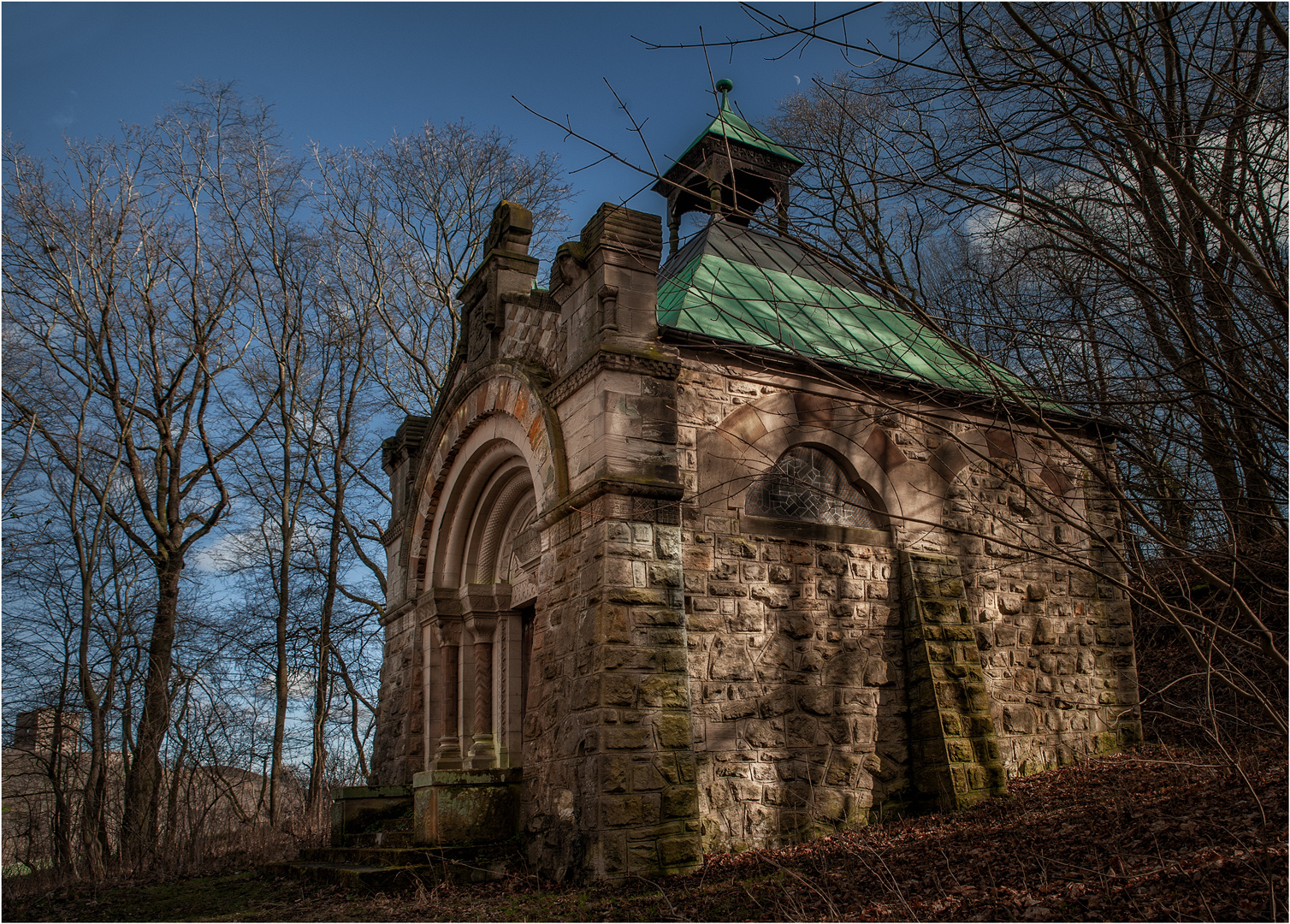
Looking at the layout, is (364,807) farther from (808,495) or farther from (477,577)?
(808,495)

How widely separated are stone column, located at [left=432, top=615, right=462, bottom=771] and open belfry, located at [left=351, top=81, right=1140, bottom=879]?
29mm

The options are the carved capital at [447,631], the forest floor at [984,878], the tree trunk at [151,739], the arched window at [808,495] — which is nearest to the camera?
the forest floor at [984,878]

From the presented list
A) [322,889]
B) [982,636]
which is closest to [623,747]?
[322,889]

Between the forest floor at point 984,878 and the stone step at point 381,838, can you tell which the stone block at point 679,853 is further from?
the stone step at point 381,838

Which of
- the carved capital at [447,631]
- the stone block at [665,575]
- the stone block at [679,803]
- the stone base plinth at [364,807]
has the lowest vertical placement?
the stone base plinth at [364,807]

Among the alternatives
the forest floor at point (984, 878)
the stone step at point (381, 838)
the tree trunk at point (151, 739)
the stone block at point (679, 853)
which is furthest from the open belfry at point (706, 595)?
the tree trunk at point (151, 739)

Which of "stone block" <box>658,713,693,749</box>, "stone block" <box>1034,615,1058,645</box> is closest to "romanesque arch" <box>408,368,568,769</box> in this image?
"stone block" <box>658,713,693,749</box>

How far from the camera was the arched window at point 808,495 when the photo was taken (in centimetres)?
954

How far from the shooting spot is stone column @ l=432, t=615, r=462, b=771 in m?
11.5

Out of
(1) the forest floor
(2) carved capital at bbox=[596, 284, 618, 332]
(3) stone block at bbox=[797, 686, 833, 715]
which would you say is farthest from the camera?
(3) stone block at bbox=[797, 686, 833, 715]

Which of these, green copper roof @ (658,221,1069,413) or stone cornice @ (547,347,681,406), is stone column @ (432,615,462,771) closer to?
stone cornice @ (547,347,681,406)

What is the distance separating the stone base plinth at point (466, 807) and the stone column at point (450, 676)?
219 cm

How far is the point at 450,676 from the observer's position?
38.1 ft

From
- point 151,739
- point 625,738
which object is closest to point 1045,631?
point 625,738
